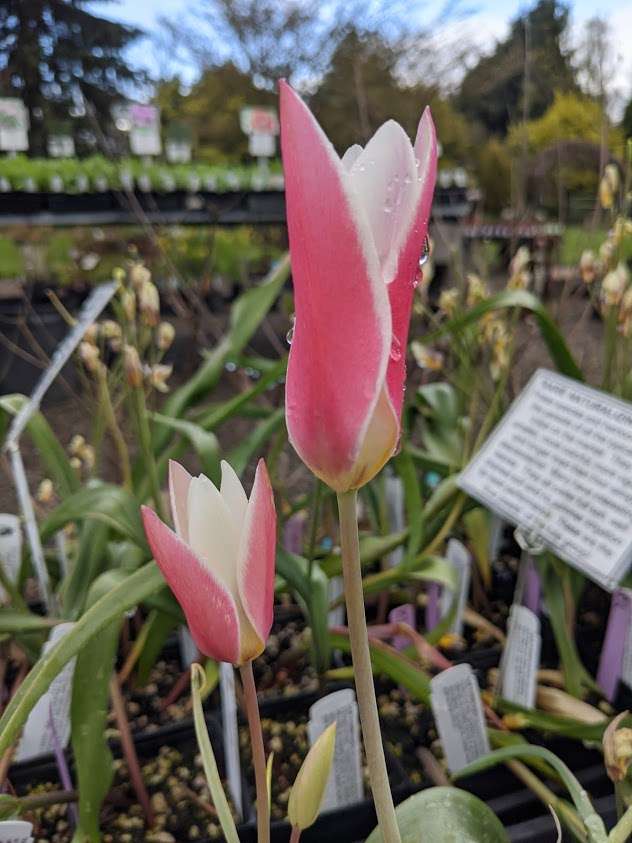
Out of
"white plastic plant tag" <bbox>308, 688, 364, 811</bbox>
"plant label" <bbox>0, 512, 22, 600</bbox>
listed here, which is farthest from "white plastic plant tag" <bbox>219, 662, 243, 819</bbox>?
"plant label" <bbox>0, 512, 22, 600</bbox>

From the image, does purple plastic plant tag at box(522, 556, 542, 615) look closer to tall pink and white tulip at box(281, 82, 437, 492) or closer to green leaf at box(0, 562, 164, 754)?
green leaf at box(0, 562, 164, 754)

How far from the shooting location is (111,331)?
77cm

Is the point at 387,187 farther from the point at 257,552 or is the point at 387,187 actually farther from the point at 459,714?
the point at 459,714

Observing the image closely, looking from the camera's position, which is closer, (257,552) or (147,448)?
(257,552)

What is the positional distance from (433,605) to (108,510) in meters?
0.35

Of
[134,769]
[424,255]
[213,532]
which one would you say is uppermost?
[424,255]

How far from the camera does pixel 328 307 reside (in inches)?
8.8

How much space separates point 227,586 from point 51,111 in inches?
322

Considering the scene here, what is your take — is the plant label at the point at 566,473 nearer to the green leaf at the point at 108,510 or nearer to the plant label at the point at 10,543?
the green leaf at the point at 108,510

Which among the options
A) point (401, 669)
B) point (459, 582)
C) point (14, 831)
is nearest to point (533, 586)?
point (459, 582)

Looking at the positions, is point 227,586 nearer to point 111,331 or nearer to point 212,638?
point 212,638

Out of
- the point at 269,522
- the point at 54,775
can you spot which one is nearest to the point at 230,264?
the point at 54,775

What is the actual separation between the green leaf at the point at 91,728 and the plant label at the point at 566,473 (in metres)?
0.33

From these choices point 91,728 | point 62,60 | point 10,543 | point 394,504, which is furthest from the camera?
point 62,60
